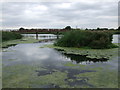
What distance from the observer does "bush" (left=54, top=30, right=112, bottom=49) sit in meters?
15.7

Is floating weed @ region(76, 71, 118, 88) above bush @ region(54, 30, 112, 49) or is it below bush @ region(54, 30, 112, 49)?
below

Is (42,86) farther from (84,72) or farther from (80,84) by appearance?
(84,72)

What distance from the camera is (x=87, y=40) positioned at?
53.8 ft

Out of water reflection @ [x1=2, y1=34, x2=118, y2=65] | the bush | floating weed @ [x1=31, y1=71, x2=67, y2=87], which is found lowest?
floating weed @ [x1=31, y1=71, x2=67, y2=87]

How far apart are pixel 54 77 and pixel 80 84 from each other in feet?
4.26

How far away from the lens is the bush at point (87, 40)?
15.7 meters

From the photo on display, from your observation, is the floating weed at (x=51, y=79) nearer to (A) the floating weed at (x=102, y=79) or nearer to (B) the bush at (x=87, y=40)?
(A) the floating weed at (x=102, y=79)

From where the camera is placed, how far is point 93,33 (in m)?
16.9

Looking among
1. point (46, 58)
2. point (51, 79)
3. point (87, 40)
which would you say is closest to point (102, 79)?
point (51, 79)

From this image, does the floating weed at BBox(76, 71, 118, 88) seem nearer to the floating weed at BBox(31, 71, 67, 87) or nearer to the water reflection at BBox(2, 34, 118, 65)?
the floating weed at BBox(31, 71, 67, 87)

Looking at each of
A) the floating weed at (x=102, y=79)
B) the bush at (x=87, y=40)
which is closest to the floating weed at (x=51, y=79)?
the floating weed at (x=102, y=79)

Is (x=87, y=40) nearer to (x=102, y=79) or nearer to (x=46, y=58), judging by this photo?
(x=46, y=58)

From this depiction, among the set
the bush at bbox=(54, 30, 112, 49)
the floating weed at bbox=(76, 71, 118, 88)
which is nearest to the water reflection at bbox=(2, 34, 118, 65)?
the floating weed at bbox=(76, 71, 118, 88)

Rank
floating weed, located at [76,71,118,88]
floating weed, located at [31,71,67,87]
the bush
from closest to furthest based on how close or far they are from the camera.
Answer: floating weed, located at [76,71,118,88]
floating weed, located at [31,71,67,87]
the bush
